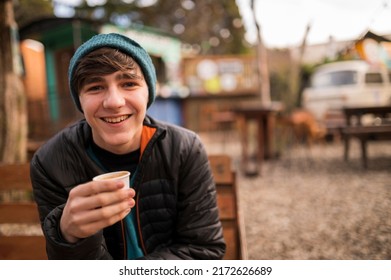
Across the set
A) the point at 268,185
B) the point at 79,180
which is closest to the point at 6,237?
the point at 79,180

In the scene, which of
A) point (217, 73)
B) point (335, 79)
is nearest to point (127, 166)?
point (335, 79)

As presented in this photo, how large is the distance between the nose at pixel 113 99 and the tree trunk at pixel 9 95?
1994 mm

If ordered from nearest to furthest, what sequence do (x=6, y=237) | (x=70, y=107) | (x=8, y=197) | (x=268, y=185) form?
(x=6, y=237), (x=8, y=197), (x=268, y=185), (x=70, y=107)

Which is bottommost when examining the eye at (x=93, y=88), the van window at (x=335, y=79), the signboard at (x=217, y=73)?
the eye at (x=93, y=88)

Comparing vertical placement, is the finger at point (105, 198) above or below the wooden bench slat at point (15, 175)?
above

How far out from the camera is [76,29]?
567 cm

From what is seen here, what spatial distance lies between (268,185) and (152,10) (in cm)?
412

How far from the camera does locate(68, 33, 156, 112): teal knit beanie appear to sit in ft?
3.05

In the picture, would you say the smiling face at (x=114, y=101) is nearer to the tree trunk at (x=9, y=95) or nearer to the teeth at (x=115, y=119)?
the teeth at (x=115, y=119)

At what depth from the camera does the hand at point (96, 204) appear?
27.6 inches

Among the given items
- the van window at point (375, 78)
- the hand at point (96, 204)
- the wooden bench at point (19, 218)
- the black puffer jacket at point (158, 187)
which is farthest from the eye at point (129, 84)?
the van window at point (375, 78)

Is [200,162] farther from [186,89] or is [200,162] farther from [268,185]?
[186,89]

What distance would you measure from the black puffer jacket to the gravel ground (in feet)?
3.14

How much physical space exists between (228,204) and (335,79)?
23.3 ft
